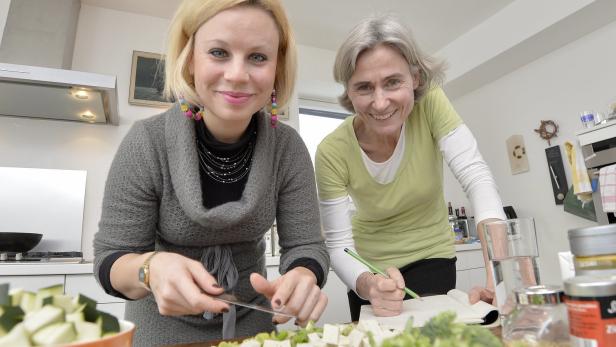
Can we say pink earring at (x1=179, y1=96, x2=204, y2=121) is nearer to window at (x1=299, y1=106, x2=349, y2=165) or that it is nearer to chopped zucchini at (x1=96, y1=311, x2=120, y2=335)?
chopped zucchini at (x1=96, y1=311, x2=120, y2=335)

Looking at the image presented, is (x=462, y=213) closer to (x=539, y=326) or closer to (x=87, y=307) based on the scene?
(x=539, y=326)

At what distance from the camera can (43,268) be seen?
1633 millimetres

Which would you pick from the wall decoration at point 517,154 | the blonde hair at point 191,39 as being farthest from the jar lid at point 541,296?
the wall decoration at point 517,154

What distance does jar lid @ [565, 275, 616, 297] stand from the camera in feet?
1.14

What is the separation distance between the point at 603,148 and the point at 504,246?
1741 millimetres

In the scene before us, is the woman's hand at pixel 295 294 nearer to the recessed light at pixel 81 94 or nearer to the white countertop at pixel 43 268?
the white countertop at pixel 43 268

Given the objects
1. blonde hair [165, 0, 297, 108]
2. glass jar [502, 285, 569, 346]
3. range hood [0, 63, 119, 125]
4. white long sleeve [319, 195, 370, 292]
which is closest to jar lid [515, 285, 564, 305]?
glass jar [502, 285, 569, 346]

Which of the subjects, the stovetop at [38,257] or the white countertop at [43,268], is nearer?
the white countertop at [43,268]

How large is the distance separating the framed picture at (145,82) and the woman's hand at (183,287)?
2007mm

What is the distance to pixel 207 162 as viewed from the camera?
84cm

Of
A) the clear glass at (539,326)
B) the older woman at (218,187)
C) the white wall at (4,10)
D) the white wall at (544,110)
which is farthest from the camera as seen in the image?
the white wall at (544,110)

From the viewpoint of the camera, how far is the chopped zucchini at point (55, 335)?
28 centimetres

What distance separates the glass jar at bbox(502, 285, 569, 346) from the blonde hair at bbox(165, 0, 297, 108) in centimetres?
64

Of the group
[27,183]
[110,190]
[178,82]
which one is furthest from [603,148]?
[27,183]
